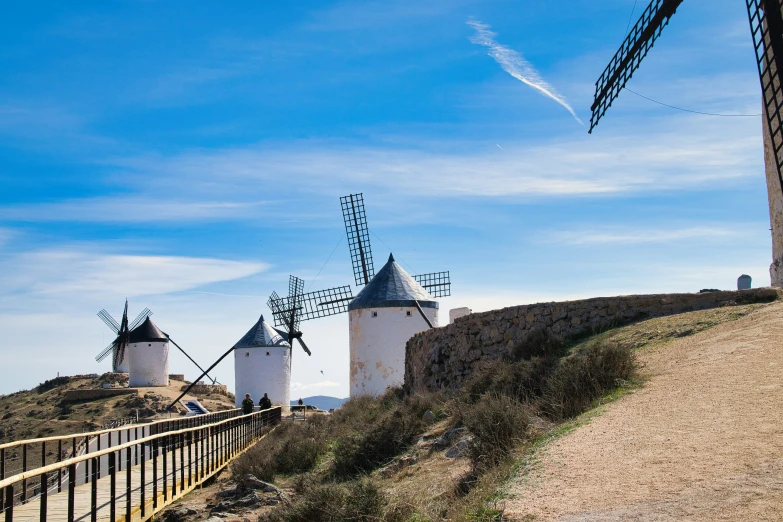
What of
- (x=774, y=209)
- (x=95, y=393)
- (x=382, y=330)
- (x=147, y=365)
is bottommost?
(x=95, y=393)

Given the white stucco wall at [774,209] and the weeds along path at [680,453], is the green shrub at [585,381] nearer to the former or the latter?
the weeds along path at [680,453]

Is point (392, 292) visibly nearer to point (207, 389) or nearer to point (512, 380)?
point (512, 380)

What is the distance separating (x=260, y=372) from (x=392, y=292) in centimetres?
1301

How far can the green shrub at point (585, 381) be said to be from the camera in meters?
9.38

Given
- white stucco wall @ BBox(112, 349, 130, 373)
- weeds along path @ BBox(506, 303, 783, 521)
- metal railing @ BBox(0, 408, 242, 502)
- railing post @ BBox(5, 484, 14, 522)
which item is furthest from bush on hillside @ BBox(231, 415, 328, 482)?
white stucco wall @ BBox(112, 349, 130, 373)

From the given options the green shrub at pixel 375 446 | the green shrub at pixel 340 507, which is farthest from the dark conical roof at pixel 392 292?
the green shrub at pixel 340 507

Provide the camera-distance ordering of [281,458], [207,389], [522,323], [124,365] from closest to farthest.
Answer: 1. [281,458]
2. [522,323]
3. [207,389]
4. [124,365]

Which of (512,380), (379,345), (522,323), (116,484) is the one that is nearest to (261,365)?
(379,345)

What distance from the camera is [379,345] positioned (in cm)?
2731

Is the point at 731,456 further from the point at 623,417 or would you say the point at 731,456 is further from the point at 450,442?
the point at 450,442

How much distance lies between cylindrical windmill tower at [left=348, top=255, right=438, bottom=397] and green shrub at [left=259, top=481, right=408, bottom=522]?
1893 centimetres

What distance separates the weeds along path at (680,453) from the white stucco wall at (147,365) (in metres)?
45.0

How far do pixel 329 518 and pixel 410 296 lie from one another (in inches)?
823

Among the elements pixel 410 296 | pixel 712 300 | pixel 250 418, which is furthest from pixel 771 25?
pixel 410 296
